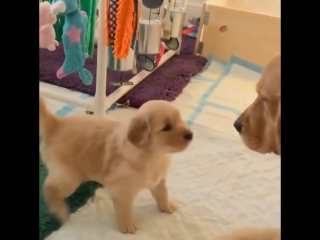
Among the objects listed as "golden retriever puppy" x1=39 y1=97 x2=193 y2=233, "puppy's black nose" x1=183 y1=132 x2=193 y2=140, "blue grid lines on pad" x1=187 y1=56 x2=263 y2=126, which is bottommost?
"blue grid lines on pad" x1=187 y1=56 x2=263 y2=126

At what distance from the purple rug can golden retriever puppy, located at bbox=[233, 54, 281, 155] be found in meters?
0.96

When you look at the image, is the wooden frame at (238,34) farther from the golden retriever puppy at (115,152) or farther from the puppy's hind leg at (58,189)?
the puppy's hind leg at (58,189)

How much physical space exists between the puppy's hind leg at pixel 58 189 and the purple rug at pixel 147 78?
73 centimetres

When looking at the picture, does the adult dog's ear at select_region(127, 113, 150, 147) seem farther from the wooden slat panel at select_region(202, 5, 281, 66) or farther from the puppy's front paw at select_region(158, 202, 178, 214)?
the wooden slat panel at select_region(202, 5, 281, 66)

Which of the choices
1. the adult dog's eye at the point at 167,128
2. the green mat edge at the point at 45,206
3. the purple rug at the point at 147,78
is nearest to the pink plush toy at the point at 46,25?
the purple rug at the point at 147,78

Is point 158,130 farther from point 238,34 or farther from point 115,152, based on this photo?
point 238,34

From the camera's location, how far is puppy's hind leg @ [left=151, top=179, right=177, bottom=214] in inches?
51.3

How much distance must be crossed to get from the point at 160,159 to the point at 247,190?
1.31 ft

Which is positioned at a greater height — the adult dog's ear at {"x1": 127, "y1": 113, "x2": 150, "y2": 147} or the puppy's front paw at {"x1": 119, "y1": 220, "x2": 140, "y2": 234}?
the adult dog's ear at {"x1": 127, "y1": 113, "x2": 150, "y2": 147}

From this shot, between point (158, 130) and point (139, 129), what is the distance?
5 centimetres

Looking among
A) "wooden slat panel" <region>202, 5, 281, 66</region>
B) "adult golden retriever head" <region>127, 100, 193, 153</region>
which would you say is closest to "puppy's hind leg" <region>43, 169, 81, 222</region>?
"adult golden retriever head" <region>127, 100, 193, 153</region>

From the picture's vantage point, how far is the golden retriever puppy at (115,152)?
3.77 feet

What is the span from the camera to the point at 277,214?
135cm
